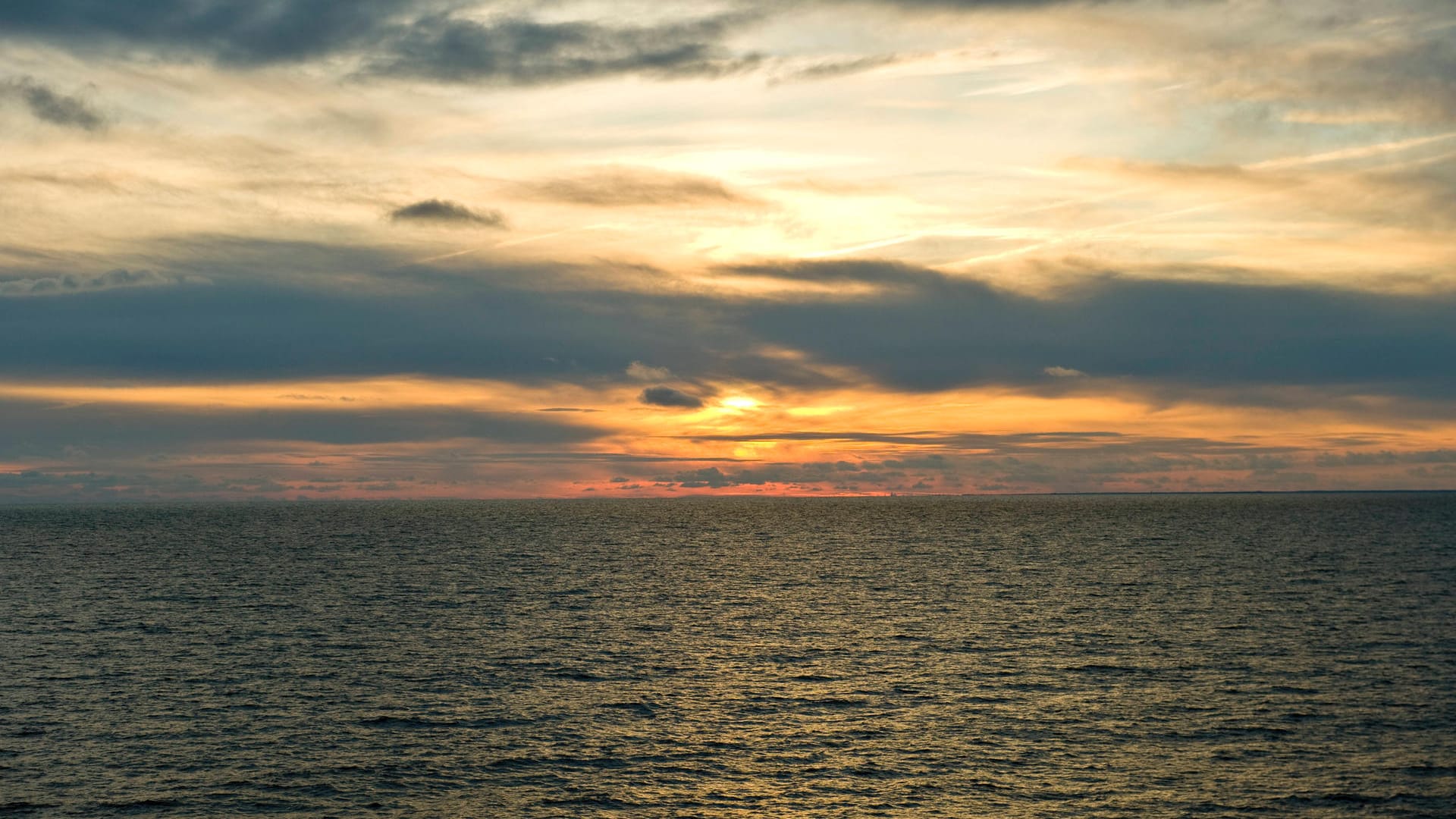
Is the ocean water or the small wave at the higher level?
the small wave

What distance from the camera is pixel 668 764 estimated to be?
45438 millimetres

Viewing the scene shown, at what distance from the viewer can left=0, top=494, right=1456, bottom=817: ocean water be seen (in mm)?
41375

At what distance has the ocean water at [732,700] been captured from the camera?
41.4 metres

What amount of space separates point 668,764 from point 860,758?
323 inches

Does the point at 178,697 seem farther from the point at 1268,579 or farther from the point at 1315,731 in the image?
the point at 1268,579

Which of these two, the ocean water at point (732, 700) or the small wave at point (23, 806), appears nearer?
the small wave at point (23, 806)

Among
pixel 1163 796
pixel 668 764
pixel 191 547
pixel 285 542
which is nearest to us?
pixel 1163 796

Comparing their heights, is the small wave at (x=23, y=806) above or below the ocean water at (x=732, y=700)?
above

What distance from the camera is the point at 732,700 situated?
185 feet

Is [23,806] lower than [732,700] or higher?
higher

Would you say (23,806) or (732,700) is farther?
(732,700)

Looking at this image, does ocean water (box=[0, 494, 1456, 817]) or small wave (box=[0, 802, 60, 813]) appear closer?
small wave (box=[0, 802, 60, 813])

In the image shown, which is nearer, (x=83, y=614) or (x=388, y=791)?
(x=388, y=791)

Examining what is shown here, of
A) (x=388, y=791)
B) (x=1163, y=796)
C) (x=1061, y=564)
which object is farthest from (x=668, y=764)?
(x=1061, y=564)
